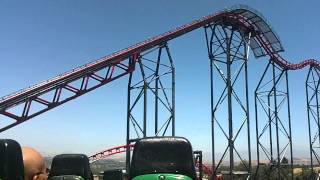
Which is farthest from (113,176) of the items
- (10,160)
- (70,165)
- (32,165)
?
(10,160)

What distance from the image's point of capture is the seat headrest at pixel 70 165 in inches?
491

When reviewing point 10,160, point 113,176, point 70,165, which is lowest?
point 113,176

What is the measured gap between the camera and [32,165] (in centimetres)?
1095

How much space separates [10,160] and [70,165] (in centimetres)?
560

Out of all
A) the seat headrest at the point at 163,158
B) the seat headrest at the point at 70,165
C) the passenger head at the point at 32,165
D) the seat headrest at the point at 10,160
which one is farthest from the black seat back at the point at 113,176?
the seat headrest at the point at 10,160

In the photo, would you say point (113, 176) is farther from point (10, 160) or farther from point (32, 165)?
point (10, 160)

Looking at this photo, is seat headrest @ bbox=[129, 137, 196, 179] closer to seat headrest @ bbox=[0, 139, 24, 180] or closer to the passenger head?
the passenger head

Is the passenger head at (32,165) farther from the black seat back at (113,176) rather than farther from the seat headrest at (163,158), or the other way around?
the black seat back at (113,176)

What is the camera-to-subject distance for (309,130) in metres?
45.7

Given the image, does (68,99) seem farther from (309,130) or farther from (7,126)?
(309,130)

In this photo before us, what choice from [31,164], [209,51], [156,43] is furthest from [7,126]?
[31,164]

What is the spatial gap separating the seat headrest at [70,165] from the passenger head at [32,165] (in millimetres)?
997

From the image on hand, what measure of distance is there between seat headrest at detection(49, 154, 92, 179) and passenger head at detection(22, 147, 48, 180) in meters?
1.00

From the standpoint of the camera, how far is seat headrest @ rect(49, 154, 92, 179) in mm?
12469
